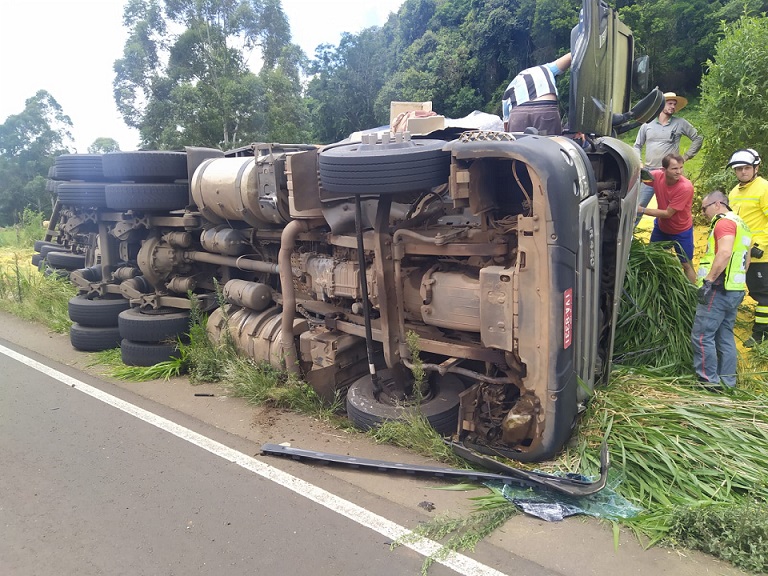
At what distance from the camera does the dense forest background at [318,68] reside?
92.5 ft

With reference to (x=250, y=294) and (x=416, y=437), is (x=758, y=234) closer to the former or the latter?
(x=416, y=437)

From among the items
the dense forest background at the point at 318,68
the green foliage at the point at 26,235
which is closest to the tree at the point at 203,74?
the dense forest background at the point at 318,68

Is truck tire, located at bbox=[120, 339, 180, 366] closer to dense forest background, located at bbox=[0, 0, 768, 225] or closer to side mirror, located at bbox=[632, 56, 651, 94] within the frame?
side mirror, located at bbox=[632, 56, 651, 94]

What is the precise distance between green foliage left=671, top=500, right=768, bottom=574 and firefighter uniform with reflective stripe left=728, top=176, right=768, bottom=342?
3109mm

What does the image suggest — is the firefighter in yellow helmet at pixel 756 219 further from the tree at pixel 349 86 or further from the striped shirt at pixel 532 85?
the tree at pixel 349 86

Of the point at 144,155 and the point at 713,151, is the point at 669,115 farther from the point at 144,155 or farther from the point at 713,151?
the point at 144,155

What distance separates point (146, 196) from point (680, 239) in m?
5.43

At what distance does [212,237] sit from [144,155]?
46.9 inches

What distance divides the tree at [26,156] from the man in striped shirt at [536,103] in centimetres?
3255

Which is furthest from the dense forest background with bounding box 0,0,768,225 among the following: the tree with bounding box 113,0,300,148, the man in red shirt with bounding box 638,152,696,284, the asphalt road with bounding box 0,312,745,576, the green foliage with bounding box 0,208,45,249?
the asphalt road with bounding box 0,312,745,576

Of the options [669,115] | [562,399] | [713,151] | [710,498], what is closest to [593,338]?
[562,399]

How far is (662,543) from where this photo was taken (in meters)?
2.88

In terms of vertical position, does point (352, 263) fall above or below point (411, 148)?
below

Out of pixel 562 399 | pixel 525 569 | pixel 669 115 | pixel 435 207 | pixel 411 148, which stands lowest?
pixel 525 569
